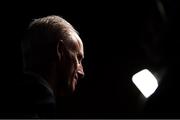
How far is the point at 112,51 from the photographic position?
415cm

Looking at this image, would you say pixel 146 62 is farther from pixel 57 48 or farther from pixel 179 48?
pixel 57 48

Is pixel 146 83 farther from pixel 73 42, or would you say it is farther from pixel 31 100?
pixel 31 100

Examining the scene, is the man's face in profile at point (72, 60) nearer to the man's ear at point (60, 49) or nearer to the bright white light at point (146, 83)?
the man's ear at point (60, 49)

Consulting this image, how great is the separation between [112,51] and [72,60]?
1790 millimetres

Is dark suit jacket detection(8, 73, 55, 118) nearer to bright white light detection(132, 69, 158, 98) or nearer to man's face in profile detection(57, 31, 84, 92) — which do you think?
man's face in profile detection(57, 31, 84, 92)

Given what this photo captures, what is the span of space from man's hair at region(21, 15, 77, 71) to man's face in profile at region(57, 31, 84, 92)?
57 mm

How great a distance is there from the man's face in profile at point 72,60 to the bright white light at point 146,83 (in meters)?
0.71

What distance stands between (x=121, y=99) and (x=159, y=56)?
0.89 m

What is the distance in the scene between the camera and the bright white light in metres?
2.98

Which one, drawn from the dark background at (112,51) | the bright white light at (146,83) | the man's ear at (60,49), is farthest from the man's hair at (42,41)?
the dark background at (112,51)

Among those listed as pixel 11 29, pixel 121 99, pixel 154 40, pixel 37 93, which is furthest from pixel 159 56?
pixel 37 93

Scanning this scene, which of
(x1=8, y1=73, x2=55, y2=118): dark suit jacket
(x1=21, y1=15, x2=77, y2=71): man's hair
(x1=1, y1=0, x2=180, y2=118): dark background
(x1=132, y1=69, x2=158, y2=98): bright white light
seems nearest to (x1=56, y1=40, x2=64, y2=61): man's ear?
(x1=21, y1=15, x2=77, y2=71): man's hair

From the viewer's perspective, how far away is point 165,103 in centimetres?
430

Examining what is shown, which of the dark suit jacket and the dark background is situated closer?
the dark suit jacket
